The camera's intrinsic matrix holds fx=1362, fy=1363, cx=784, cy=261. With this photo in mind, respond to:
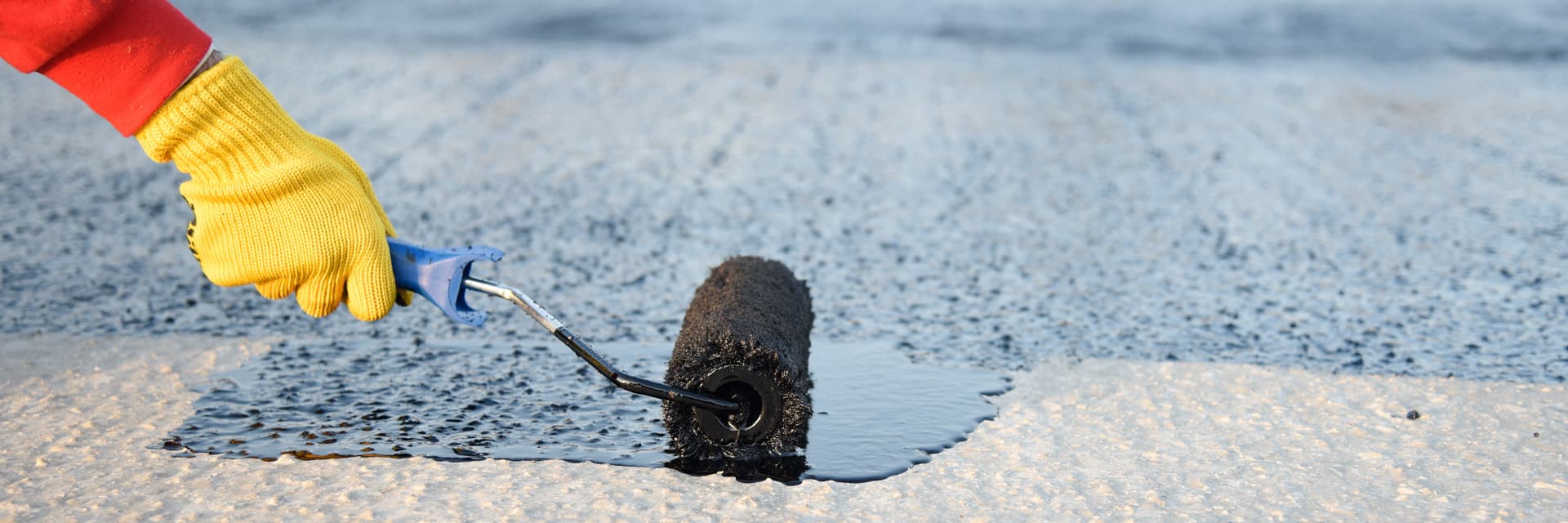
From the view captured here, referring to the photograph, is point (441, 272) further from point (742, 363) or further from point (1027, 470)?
point (1027, 470)

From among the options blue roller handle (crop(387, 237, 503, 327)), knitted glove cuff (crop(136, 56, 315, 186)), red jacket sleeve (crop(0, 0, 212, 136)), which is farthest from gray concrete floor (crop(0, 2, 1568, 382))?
red jacket sleeve (crop(0, 0, 212, 136))

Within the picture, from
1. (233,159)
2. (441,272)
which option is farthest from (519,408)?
(233,159)

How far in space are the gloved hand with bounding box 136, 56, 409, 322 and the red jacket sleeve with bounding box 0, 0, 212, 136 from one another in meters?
0.06

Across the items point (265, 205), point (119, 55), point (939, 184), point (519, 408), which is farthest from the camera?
point (939, 184)

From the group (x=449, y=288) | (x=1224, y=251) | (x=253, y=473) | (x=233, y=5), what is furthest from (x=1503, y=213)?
(x=233, y=5)

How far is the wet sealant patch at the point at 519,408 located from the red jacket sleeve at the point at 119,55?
2.38ft

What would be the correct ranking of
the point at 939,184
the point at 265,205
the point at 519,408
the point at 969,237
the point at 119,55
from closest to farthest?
the point at 119,55 → the point at 265,205 → the point at 519,408 → the point at 969,237 → the point at 939,184

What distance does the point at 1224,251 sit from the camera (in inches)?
183

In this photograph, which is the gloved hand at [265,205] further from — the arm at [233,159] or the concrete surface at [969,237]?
the concrete surface at [969,237]

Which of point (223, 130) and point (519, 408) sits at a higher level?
point (223, 130)

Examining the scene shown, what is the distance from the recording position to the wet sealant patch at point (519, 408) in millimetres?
2826

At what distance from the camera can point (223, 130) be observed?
2686mm

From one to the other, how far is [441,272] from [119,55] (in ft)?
2.37

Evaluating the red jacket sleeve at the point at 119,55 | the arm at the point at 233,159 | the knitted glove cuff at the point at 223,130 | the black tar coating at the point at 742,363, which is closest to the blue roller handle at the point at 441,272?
the arm at the point at 233,159
